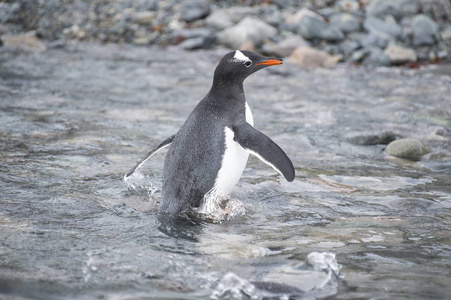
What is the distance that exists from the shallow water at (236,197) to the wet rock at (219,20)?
4.06 meters

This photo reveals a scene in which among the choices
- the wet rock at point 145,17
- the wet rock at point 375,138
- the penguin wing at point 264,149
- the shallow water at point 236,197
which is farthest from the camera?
the wet rock at point 145,17

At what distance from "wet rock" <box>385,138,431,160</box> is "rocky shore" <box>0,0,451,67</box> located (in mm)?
5387

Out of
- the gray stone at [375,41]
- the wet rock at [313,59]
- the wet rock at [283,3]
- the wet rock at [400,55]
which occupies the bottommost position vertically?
the wet rock at [313,59]

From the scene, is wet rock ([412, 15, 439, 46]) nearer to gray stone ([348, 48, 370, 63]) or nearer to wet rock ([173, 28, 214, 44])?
gray stone ([348, 48, 370, 63])

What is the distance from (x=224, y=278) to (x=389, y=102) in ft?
19.5

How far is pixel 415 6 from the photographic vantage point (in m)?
12.7

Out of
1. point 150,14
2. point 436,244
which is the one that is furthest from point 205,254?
point 150,14

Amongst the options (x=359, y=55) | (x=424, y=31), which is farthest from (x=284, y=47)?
(x=424, y=31)

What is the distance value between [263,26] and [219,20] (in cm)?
110

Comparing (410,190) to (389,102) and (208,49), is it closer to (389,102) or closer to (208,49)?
(389,102)

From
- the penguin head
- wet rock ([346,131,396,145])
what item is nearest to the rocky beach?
wet rock ([346,131,396,145])

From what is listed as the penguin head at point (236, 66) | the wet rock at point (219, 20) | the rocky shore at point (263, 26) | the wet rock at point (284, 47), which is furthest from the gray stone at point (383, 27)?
the penguin head at point (236, 66)

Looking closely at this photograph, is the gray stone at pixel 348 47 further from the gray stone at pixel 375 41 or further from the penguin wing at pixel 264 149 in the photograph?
the penguin wing at pixel 264 149

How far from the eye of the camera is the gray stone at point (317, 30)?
11.7 m
